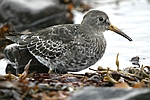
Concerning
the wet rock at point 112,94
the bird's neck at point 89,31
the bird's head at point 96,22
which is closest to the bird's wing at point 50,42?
the bird's neck at point 89,31

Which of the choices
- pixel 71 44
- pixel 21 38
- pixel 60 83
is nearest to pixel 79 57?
pixel 71 44

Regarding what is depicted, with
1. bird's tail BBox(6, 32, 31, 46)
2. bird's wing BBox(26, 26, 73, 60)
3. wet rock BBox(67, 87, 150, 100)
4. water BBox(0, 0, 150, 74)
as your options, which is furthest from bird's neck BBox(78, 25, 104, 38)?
wet rock BBox(67, 87, 150, 100)

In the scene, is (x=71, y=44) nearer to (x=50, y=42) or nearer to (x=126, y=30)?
(x=50, y=42)

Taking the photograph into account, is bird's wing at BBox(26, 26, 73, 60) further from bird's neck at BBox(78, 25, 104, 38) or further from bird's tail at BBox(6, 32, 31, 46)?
bird's neck at BBox(78, 25, 104, 38)

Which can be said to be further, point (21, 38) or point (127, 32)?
point (127, 32)

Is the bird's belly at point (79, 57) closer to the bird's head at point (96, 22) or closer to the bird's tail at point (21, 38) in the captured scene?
the bird's head at point (96, 22)

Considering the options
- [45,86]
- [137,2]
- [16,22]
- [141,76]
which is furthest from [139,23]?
[45,86]
